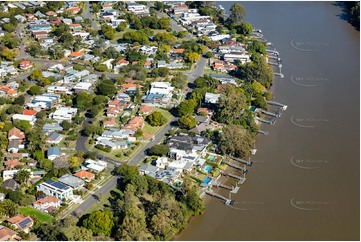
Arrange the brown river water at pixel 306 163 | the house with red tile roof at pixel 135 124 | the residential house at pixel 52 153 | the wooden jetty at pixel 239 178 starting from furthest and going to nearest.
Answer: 1. the house with red tile roof at pixel 135 124
2. the residential house at pixel 52 153
3. the wooden jetty at pixel 239 178
4. the brown river water at pixel 306 163

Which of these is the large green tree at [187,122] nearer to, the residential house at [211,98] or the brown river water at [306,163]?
the residential house at [211,98]

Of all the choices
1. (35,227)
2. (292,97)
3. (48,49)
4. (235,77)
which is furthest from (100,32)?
(35,227)

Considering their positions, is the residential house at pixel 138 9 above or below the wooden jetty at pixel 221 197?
above

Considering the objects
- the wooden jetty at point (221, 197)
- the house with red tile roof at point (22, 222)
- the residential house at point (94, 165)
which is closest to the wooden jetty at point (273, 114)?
the wooden jetty at point (221, 197)

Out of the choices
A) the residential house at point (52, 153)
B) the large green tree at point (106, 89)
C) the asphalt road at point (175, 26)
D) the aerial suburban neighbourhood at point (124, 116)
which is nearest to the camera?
the aerial suburban neighbourhood at point (124, 116)

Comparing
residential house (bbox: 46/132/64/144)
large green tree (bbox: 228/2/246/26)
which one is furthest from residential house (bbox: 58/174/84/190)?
large green tree (bbox: 228/2/246/26)

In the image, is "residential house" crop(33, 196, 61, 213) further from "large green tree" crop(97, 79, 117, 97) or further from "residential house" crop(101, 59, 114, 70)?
"residential house" crop(101, 59, 114, 70)
